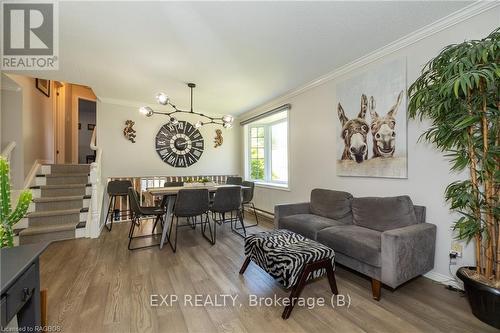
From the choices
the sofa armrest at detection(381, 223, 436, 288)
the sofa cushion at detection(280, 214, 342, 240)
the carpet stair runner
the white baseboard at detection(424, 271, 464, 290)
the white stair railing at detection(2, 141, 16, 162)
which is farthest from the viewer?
the carpet stair runner

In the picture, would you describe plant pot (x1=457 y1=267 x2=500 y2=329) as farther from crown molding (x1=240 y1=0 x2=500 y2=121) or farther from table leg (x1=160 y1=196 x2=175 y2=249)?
table leg (x1=160 y1=196 x2=175 y2=249)

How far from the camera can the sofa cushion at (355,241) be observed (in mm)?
1923

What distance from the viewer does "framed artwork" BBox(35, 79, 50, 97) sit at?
420cm

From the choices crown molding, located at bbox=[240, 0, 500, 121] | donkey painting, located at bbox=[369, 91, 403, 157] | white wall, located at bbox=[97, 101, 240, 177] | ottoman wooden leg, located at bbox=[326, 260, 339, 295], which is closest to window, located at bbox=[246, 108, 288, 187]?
white wall, located at bbox=[97, 101, 240, 177]

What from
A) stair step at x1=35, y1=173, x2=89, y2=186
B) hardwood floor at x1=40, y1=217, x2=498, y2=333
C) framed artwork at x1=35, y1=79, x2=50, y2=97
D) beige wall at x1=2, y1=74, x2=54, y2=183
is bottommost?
hardwood floor at x1=40, y1=217, x2=498, y2=333

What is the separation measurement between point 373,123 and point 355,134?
265 mm

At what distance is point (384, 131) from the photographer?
2.60 meters

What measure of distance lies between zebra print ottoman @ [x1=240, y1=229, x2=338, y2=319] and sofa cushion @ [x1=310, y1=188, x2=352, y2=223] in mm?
908

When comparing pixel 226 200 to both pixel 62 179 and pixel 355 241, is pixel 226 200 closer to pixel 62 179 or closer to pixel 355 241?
pixel 355 241

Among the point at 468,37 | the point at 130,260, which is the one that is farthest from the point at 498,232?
the point at 130,260

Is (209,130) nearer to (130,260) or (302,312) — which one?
(130,260)

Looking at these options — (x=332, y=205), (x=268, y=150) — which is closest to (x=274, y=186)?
(x=268, y=150)

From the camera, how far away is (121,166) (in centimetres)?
466

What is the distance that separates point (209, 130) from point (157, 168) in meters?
1.58
